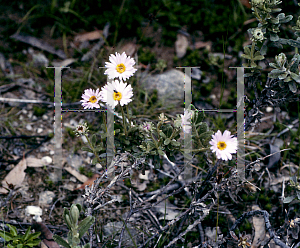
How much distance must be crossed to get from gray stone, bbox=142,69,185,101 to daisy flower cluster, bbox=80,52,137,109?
1.34 m

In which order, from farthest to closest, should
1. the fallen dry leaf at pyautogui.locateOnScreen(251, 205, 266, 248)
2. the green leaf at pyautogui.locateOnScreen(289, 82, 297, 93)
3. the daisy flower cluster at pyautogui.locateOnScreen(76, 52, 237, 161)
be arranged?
the fallen dry leaf at pyautogui.locateOnScreen(251, 205, 266, 248)
the green leaf at pyautogui.locateOnScreen(289, 82, 297, 93)
the daisy flower cluster at pyautogui.locateOnScreen(76, 52, 237, 161)

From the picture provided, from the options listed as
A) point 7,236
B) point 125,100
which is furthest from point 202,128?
point 7,236

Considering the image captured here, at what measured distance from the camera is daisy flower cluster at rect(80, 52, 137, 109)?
Result: 7.33 feet

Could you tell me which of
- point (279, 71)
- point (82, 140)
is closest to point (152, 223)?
point (82, 140)

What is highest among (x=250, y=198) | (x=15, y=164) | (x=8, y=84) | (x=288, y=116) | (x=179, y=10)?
(x=179, y=10)

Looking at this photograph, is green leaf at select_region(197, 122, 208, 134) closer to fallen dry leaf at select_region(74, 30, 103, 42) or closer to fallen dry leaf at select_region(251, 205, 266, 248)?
fallen dry leaf at select_region(251, 205, 266, 248)

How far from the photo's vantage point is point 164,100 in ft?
11.9

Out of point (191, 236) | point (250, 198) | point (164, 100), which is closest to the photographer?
point (191, 236)

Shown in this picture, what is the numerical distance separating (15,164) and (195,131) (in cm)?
196

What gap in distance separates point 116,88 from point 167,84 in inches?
59.7

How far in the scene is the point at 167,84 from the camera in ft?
12.2

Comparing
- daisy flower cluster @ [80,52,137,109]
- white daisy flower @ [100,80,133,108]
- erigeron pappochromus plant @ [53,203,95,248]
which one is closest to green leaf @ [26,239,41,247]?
erigeron pappochromus plant @ [53,203,95,248]

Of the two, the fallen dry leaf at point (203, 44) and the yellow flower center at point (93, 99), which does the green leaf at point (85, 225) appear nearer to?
the yellow flower center at point (93, 99)

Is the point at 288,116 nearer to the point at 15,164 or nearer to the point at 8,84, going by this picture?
the point at 15,164
